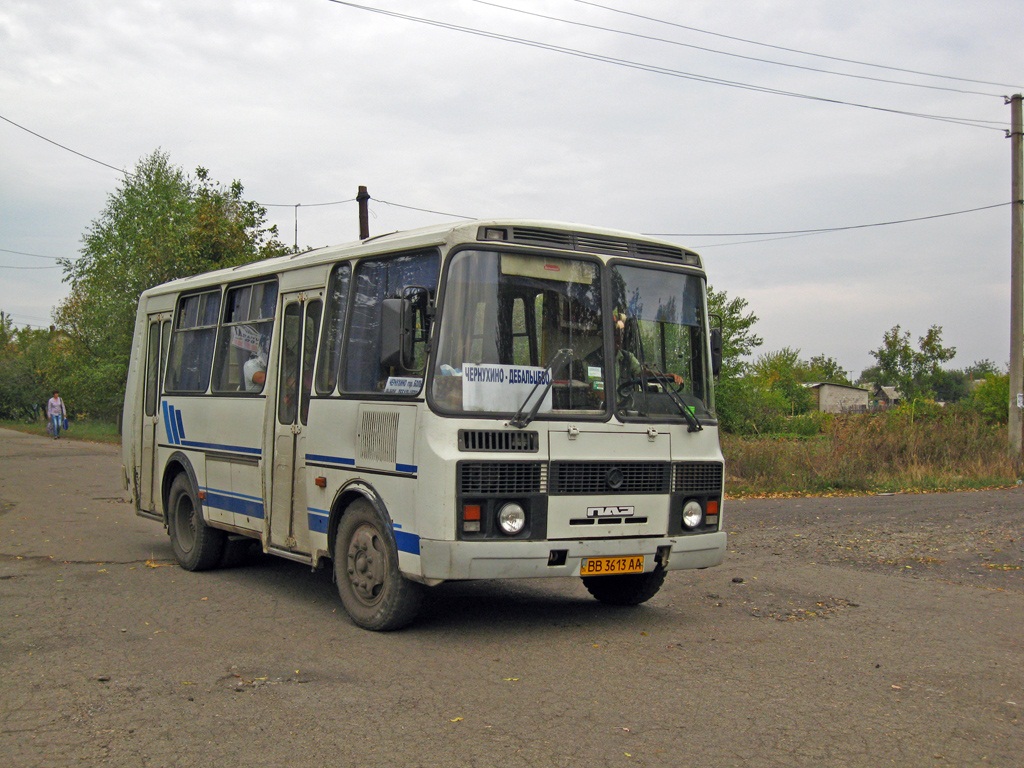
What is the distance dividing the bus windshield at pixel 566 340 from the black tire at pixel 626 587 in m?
1.45

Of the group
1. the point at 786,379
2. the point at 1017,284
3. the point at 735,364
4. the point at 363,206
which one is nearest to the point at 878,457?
the point at 1017,284

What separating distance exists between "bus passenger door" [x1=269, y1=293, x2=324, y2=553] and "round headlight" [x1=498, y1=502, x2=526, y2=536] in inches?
82.8

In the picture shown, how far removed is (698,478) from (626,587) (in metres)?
1.29

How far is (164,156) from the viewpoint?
56.7 metres

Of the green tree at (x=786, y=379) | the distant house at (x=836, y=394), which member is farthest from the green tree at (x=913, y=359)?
the distant house at (x=836, y=394)

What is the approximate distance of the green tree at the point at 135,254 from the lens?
31.0 meters

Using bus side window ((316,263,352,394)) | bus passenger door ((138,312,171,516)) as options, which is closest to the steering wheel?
bus side window ((316,263,352,394))

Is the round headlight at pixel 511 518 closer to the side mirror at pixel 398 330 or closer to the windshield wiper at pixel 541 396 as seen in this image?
the windshield wiper at pixel 541 396

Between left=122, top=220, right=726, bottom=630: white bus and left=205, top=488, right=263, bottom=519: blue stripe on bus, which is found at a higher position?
left=122, top=220, right=726, bottom=630: white bus

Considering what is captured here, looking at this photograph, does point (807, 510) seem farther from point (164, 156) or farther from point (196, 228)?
point (164, 156)

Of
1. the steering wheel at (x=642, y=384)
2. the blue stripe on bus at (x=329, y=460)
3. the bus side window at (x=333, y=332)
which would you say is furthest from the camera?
the bus side window at (x=333, y=332)

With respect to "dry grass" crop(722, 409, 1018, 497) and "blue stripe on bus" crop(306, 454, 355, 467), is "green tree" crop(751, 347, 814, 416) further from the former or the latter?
"blue stripe on bus" crop(306, 454, 355, 467)

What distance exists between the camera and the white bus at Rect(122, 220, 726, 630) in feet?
23.6

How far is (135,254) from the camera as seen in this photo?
48.7 metres
